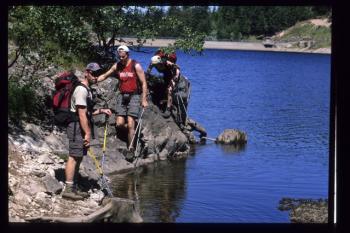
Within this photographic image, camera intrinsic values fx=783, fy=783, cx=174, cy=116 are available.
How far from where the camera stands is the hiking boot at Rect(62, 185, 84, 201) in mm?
11492

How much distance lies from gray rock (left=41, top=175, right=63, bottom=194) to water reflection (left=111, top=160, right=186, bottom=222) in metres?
1.37

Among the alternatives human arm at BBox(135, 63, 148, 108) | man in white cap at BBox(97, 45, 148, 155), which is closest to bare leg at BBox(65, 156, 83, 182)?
man in white cap at BBox(97, 45, 148, 155)

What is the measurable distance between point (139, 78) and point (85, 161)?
1.84 metres

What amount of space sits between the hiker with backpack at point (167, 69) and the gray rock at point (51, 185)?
8.40 m

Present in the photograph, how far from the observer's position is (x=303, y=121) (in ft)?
109

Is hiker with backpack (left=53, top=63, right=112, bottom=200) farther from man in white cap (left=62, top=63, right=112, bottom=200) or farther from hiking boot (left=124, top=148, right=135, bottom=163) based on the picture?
hiking boot (left=124, top=148, right=135, bottom=163)

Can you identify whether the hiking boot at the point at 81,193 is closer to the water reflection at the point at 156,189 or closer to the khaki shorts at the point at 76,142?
the khaki shorts at the point at 76,142

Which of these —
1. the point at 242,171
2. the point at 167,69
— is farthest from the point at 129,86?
the point at 167,69

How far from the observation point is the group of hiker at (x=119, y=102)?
37.8ft

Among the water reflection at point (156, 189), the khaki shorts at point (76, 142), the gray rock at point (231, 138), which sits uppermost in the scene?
the khaki shorts at point (76, 142)

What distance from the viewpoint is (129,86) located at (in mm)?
14836

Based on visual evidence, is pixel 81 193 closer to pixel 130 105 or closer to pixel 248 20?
pixel 130 105

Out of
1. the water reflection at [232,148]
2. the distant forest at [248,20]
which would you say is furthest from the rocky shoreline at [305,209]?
the distant forest at [248,20]
